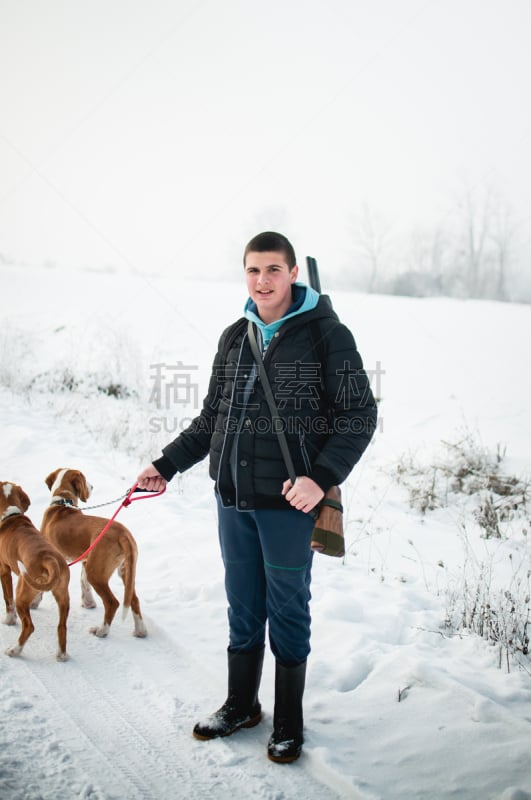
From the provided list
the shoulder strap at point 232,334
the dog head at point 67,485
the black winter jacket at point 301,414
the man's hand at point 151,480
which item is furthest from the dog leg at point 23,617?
the shoulder strap at point 232,334

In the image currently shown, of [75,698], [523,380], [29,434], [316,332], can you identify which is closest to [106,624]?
[75,698]

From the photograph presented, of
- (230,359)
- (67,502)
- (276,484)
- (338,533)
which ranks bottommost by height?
(67,502)

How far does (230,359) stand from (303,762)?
200 centimetres

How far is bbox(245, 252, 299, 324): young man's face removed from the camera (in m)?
2.38

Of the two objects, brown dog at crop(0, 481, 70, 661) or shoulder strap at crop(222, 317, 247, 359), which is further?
brown dog at crop(0, 481, 70, 661)

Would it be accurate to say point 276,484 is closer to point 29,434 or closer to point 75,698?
point 75,698

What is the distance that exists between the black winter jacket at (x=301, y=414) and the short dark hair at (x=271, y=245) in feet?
0.94

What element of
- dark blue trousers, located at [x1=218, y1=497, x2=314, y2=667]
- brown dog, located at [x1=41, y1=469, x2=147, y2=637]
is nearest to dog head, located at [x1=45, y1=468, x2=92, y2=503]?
brown dog, located at [x1=41, y1=469, x2=147, y2=637]

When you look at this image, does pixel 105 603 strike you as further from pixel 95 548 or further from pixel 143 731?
pixel 143 731

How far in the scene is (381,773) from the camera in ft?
7.69

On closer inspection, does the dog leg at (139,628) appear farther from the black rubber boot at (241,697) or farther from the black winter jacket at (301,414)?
the black winter jacket at (301,414)

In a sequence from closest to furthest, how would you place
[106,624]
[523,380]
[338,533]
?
[338,533]
[106,624]
[523,380]

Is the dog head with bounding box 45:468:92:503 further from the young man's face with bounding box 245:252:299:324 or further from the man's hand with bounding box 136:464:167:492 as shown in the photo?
the young man's face with bounding box 245:252:299:324

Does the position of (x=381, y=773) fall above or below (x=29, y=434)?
below
